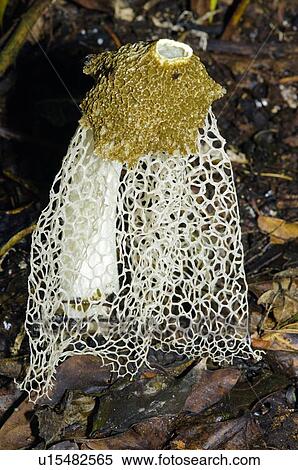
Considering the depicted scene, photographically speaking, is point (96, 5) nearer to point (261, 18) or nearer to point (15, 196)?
point (261, 18)

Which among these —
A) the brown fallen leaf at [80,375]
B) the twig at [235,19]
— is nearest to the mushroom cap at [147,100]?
the brown fallen leaf at [80,375]

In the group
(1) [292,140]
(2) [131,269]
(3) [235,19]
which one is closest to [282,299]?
(2) [131,269]

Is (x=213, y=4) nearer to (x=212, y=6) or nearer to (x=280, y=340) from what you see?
(x=212, y=6)

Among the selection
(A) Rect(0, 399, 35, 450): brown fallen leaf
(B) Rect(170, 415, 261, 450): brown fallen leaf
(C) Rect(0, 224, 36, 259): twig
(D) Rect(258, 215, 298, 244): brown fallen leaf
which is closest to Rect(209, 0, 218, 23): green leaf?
(D) Rect(258, 215, 298, 244): brown fallen leaf

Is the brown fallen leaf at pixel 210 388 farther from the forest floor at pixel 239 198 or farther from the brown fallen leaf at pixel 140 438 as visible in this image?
the brown fallen leaf at pixel 140 438
